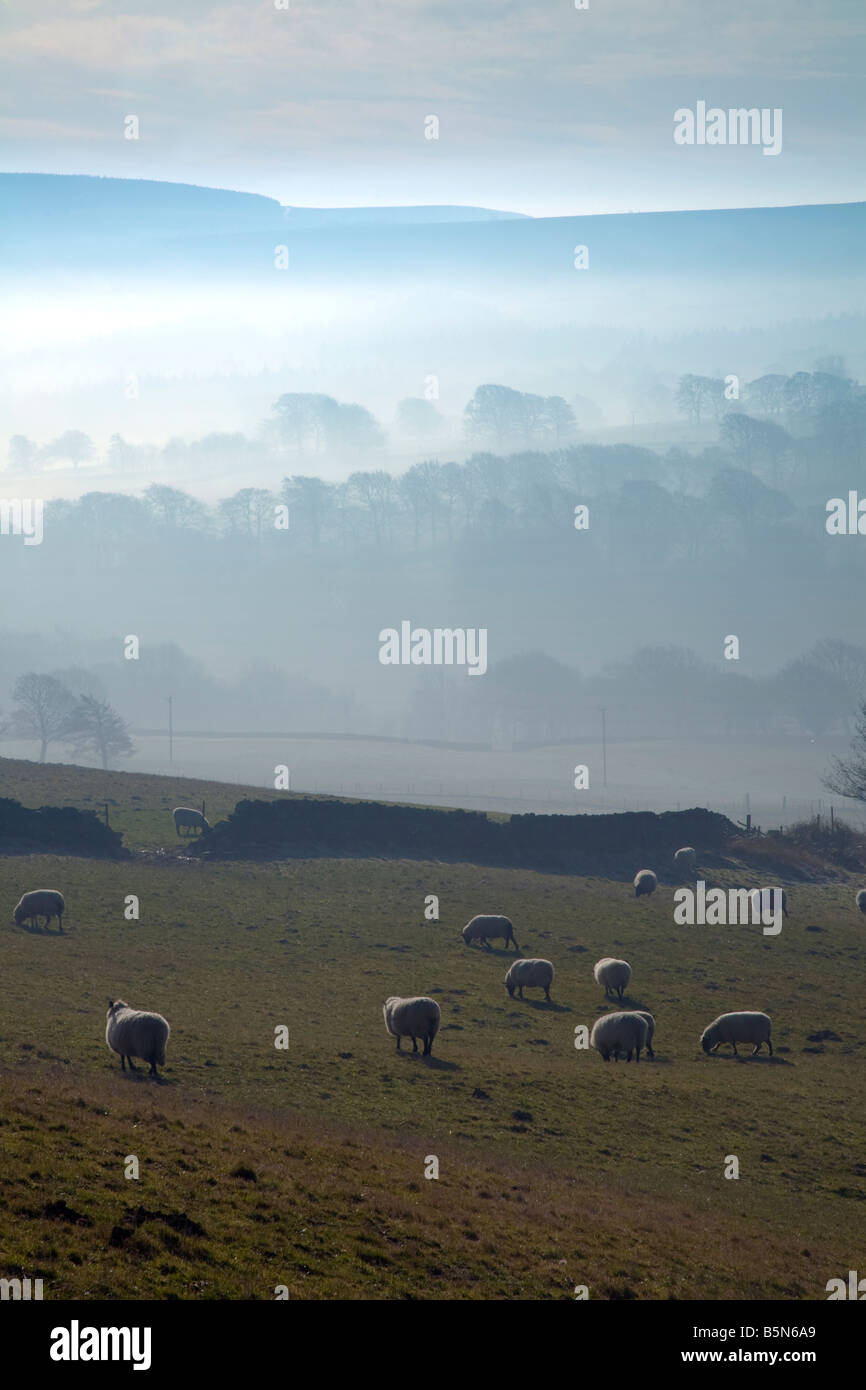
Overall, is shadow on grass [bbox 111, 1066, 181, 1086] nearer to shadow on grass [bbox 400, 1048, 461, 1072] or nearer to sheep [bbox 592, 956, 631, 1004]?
shadow on grass [bbox 400, 1048, 461, 1072]

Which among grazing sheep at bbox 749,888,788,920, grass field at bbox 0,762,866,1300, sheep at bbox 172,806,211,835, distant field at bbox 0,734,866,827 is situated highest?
→ distant field at bbox 0,734,866,827

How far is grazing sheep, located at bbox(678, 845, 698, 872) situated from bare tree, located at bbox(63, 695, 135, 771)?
90008mm

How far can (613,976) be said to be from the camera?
42188mm

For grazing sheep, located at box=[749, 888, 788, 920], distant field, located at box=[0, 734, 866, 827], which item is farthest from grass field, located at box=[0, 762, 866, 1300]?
distant field, located at box=[0, 734, 866, 827]

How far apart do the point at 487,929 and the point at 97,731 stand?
102652 millimetres

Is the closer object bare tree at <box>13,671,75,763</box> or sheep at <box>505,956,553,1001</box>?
sheep at <box>505,956,553,1001</box>

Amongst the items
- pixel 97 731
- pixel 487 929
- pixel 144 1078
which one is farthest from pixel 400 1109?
pixel 97 731

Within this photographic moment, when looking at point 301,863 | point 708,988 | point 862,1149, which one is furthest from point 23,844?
point 862,1149

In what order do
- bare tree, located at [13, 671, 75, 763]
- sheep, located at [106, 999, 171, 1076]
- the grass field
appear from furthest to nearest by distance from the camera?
bare tree, located at [13, 671, 75, 763], sheep, located at [106, 999, 171, 1076], the grass field

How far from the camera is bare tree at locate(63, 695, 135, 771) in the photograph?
141 m

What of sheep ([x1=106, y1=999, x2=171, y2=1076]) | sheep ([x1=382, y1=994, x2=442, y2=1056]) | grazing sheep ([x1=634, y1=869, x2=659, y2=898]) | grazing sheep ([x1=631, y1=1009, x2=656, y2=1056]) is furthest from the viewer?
grazing sheep ([x1=634, y1=869, x2=659, y2=898])

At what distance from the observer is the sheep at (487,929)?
49.3 metres

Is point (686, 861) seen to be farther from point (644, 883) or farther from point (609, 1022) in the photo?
point (609, 1022)

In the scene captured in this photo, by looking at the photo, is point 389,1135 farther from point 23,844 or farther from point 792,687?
point 792,687
